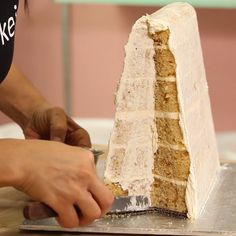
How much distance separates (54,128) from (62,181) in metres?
0.41

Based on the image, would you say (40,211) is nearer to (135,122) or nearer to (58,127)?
(135,122)

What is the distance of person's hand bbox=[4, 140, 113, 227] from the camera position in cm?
92

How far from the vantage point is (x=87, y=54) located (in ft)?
7.73

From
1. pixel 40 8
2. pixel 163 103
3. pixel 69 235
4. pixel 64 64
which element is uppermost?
pixel 40 8

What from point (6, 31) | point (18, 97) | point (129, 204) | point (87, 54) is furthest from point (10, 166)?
point (87, 54)

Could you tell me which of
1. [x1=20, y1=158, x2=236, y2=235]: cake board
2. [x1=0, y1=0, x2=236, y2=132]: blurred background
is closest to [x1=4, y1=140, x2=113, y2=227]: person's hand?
[x1=20, y1=158, x2=236, y2=235]: cake board

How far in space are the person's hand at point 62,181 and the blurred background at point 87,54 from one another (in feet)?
4.63

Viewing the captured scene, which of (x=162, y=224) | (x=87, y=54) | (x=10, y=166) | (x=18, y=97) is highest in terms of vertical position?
(x=87, y=54)

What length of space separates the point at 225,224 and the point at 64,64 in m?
1.39

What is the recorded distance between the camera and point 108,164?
111cm

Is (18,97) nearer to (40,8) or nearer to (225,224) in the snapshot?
(225,224)

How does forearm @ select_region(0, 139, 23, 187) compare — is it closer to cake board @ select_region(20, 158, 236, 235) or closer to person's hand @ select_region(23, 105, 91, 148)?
cake board @ select_region(20, 158, 236, 235)

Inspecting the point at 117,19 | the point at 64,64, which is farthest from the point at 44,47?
the point at 117,19

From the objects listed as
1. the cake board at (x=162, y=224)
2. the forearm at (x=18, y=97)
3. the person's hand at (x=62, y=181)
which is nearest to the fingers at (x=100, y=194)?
the person's hand at (x=62, y=181)
